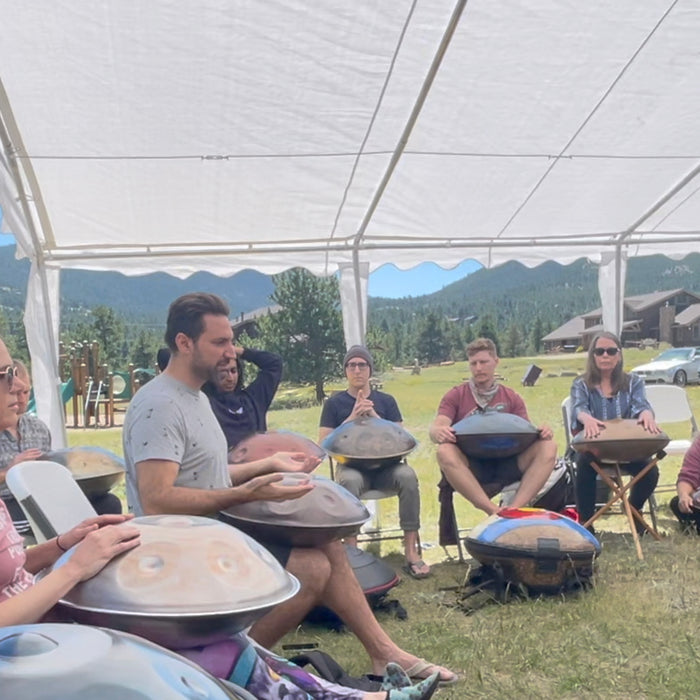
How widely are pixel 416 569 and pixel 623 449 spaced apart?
1.23 m

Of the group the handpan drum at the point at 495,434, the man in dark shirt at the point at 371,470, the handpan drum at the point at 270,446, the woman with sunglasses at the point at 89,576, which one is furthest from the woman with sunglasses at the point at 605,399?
the woman with sunglasses at the point at 89,576

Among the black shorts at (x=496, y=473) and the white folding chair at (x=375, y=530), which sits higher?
the black shorts at (x=496, y=473)

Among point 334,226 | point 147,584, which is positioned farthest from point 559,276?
point 147,584

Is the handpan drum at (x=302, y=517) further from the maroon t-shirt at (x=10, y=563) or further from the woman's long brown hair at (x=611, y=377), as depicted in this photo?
the woman's long brown hair at (x=611, y=377)

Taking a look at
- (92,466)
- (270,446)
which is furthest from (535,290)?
(270,446)

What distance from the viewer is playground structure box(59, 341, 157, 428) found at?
5152 mm

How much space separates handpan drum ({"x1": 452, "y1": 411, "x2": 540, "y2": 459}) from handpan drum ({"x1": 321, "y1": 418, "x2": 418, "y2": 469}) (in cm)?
28

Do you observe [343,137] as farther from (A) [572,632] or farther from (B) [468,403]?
(A) [572,632]

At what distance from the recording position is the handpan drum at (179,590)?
130 cm

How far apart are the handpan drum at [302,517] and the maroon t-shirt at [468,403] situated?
6.77ft

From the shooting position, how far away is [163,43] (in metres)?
3.19

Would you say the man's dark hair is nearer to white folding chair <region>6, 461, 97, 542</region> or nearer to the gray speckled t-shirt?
the gray speckled t-shirt

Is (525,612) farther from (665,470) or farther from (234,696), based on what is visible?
(665,470)

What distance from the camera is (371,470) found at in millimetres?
4109
